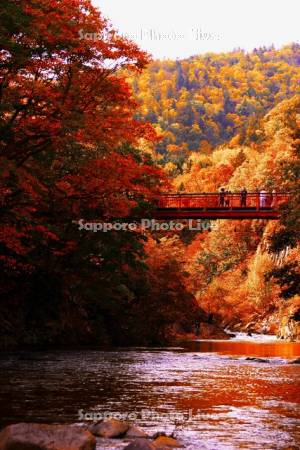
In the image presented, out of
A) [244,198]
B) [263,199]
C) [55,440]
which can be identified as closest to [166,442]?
[55,440]

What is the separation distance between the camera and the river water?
10.4 m

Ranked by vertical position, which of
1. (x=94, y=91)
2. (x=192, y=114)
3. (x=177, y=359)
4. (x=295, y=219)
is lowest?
(x=177, y=359)

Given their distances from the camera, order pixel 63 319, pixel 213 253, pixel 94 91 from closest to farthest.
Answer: pixel 94 91 → pixel 63 319 → pixel 213 253

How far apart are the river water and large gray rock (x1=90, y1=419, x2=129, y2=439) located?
59 centimetres

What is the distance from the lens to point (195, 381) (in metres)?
17.2

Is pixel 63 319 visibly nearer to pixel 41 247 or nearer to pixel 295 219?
pixel 41 247

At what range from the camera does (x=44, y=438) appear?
830cm

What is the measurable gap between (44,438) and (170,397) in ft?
19.1

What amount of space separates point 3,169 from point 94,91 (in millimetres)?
6936

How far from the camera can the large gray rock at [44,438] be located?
8172 mm

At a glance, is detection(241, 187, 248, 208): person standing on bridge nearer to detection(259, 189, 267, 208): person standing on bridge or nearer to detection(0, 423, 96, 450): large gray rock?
detection(259, 189, 267, 208): person standing on bridge

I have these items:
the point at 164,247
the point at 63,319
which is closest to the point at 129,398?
the point at 63,319

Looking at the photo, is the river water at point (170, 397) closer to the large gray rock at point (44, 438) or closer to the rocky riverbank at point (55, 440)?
the rocky riverbank at point (55, 440)

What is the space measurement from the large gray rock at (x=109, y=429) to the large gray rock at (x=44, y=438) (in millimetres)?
1116
